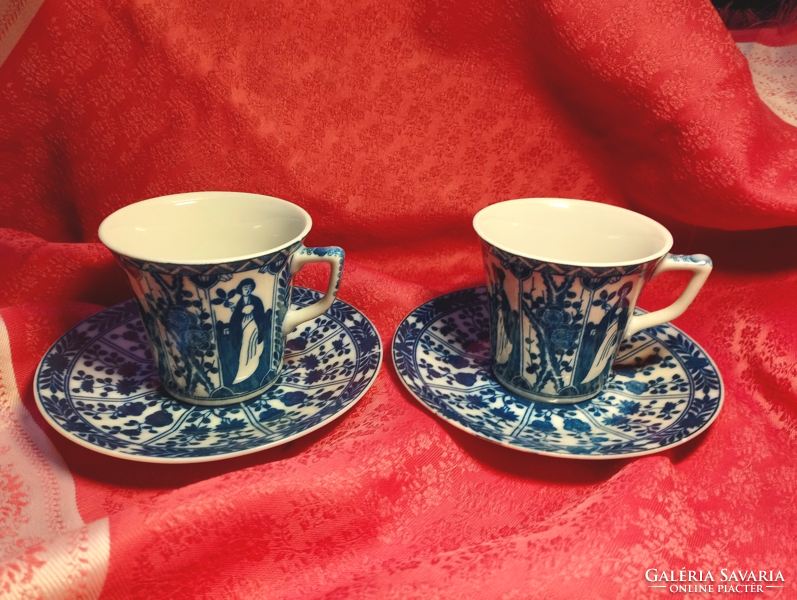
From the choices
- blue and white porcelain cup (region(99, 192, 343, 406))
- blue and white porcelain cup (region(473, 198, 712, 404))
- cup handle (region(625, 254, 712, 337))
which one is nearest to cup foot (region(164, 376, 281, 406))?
blue and white porcelain cup (region(99, 192, 343, 406))

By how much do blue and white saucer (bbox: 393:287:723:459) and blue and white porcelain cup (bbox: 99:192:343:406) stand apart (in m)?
0.14

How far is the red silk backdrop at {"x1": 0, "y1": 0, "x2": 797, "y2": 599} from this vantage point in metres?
0.48

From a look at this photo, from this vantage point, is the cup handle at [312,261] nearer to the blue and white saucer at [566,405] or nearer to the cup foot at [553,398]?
the blue and white saucer at [566,405]

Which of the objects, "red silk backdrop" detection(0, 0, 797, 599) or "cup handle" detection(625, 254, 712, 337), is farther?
"cup handle" detection(625, 254, 712, 337)

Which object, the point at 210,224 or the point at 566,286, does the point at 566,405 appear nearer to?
the point at 566,286

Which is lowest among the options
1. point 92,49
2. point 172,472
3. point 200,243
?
point 172,472

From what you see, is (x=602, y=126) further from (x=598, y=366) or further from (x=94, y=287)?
(x=94, y=287)

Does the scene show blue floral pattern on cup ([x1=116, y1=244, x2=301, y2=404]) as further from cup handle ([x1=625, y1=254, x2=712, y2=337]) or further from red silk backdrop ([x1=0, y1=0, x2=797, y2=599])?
cup handle ([x1=625, y1=254, x2=712, y2=337])

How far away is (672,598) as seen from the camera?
443 millimetres

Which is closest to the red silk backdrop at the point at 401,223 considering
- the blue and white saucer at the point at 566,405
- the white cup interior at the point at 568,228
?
the blue and white saucer at the point at 566,405

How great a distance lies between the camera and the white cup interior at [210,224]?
2.08 feet

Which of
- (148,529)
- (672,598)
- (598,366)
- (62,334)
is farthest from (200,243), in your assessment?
(672,598)

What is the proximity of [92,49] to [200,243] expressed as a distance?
25 cm

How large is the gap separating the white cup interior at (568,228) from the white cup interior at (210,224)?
0.20 m
